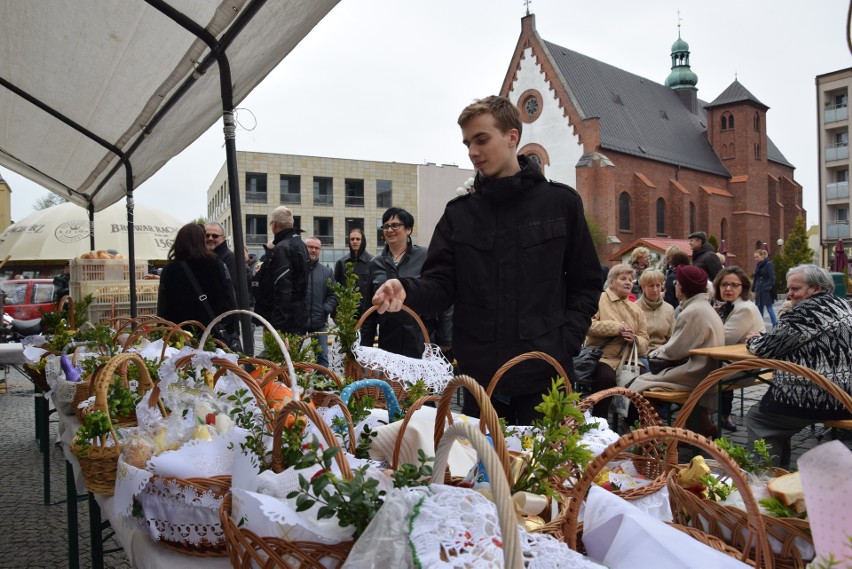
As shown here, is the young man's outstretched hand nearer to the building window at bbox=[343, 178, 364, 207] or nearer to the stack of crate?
the stack of crate

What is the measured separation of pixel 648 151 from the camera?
129ft

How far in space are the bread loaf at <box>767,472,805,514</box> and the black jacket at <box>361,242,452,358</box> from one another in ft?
7.58

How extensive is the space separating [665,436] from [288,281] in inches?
170

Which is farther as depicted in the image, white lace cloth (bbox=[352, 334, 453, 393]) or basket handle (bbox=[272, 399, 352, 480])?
white lace cloth (bbox=[352, 334, 453, 393])

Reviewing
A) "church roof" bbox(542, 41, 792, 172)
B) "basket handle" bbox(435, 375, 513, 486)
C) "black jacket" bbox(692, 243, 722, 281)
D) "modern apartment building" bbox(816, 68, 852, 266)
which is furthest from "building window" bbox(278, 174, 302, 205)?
"basket handle" bbox(435, 375, 513, 486)

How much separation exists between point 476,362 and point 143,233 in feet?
37.0

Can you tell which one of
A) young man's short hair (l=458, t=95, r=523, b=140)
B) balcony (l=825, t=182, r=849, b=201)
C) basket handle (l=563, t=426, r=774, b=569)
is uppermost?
balcony (l=825, t=182, r=849, b=201)

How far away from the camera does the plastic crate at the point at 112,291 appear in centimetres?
664

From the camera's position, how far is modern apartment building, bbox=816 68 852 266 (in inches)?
1446

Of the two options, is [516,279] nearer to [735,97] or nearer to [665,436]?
[665,436]

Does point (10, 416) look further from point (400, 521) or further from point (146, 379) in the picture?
point (400, 521)

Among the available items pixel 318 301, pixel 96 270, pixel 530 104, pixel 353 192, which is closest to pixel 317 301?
pixel 318 301

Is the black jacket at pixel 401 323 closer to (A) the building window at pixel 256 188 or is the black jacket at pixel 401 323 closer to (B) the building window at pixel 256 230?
(B) the building window at pixel 256 230

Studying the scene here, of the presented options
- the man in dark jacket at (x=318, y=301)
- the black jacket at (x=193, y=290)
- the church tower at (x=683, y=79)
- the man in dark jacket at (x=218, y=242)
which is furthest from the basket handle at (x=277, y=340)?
the church tower at (x=683, y=79)
